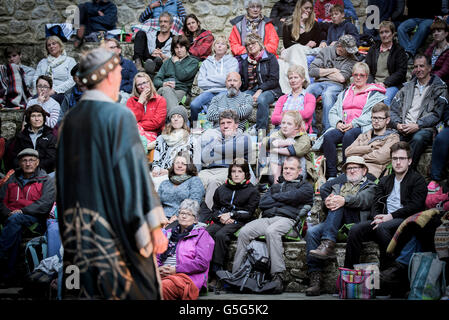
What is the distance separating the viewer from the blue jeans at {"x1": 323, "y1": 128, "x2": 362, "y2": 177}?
6.29 m

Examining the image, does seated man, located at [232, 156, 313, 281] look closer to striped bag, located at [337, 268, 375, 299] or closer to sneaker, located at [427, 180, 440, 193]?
striped bag, located at [337, 268, 375, 299]

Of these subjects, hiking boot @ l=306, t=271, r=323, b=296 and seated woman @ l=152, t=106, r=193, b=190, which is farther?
seated woman @ l=152, t=106, r=193, b=190

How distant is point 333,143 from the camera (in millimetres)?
6352

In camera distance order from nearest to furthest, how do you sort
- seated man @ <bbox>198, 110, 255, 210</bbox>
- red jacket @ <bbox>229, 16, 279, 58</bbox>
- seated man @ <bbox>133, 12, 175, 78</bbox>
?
seated man @ <bbox>198, 110, 255, 210</bbox>
red jacket @ <bbox>229, 16, 279, 58</bbox>
seated man @ <bbox>133, 12, 175, 78</bbox>

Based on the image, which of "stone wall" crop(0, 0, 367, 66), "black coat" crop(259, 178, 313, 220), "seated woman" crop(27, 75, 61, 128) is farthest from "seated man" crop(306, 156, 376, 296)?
"stone wall" crop(0, 0, 367, 66)

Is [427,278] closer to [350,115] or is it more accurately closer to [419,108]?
[419,108]

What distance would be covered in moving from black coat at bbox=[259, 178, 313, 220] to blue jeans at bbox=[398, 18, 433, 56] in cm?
293

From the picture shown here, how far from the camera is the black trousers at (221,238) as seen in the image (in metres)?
5.47

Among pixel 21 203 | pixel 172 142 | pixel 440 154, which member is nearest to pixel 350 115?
pixel 440 154

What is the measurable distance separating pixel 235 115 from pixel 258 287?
1850 mm

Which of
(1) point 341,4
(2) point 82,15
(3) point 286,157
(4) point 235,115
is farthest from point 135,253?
(2) point 82,15

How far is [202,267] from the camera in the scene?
521 cm

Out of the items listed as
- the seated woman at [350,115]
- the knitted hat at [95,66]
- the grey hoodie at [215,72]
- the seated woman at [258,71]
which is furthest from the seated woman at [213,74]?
the knitted hat at [95,66]

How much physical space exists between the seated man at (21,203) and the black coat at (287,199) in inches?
76.3
